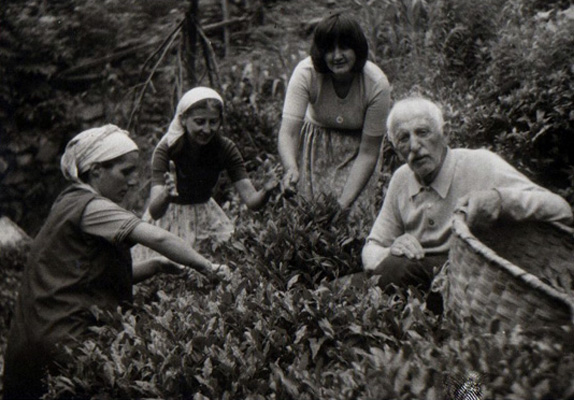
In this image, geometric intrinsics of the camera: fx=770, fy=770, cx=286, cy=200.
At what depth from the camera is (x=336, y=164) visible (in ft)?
17.9

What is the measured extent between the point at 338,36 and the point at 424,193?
58.7 inches

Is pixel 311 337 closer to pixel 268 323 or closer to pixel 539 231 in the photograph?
pixel 268 323

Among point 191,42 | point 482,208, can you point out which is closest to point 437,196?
point 482,208

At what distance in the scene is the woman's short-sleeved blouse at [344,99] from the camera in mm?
5125

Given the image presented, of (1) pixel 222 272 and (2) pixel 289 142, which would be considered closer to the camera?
(1) pixel 222 272

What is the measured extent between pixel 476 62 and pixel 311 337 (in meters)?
5.12

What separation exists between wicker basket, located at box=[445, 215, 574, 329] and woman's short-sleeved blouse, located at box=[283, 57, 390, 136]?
1.82 meters

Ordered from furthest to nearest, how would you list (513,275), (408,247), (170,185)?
(170,185) → (408,247) → (513,275)

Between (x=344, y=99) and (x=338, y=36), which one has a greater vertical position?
(x=338, y=36)

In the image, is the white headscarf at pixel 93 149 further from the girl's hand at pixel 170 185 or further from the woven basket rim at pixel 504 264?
the woven basket rim at pixel 504 264

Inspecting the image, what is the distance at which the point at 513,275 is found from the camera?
2508 mm

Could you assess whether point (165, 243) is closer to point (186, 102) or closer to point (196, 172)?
point (186, 102)

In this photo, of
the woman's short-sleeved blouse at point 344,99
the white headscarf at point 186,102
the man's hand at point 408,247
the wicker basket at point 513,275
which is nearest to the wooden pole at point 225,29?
the white headscarf at point 186,102

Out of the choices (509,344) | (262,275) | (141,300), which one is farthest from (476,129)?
(509,344)
